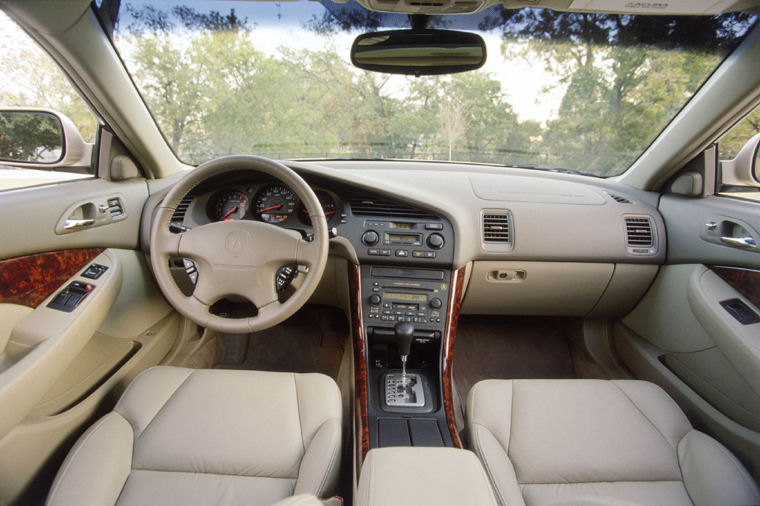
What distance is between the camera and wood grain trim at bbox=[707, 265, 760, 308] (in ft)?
5.74

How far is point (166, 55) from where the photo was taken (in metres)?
2.10

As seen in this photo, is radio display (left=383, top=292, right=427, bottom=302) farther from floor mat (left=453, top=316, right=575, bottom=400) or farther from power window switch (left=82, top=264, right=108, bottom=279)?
power window switch (left=82, top=264, right=108, bottom=279)

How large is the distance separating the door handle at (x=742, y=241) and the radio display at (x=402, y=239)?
4.44 feet

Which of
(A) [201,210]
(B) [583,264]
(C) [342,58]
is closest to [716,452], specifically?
(B) [583,264]

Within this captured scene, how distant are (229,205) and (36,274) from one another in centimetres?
86

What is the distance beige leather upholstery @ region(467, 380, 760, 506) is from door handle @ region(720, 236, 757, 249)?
2.31ft

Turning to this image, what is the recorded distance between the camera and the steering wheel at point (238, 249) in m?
1.63

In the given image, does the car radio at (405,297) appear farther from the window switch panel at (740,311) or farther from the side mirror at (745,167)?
the side mirror at (745,167)

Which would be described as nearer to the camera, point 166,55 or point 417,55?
point 417,55

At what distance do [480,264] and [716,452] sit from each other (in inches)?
46.7

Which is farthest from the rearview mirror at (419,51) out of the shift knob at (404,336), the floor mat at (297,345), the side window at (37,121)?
the floor mat at (297,345)

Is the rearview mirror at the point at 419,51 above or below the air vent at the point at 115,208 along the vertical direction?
above

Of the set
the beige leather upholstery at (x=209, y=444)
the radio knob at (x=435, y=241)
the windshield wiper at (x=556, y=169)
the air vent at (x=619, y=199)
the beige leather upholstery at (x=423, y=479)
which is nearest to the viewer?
the beige leather upholstery at (x=423, y=479)

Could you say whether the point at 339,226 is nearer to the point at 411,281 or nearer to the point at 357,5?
the point at 411,281
